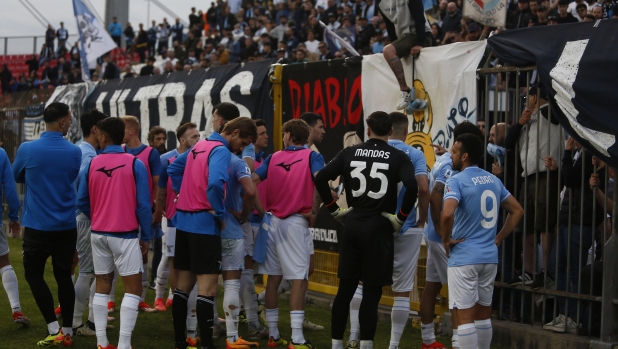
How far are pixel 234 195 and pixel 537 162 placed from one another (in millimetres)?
2873

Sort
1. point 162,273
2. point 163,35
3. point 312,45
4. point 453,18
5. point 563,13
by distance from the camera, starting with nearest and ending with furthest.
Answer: point 162,273
point 563,13
point 453,18
point 312,45
point 163,35

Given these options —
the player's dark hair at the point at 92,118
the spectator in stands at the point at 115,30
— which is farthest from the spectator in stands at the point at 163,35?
the player's dark hair at the point at 92,118

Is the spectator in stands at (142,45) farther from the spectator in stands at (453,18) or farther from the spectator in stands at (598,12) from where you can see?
the spectator in stands at (598,12)

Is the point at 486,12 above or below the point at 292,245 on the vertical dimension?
above

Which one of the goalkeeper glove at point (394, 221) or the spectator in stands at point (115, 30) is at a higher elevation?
the spectator in stands at point (115, 30)

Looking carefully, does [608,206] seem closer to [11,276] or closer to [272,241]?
[272,241]

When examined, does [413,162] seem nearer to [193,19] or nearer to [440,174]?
[440,174]

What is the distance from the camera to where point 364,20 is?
722 inches

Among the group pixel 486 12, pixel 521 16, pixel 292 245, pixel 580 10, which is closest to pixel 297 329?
pixel 292 245

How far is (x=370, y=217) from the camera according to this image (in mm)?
6754

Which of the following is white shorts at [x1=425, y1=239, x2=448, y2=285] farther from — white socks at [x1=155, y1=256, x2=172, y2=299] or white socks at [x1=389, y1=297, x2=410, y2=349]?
white socks at [x1=155, y1=256, x2=172, y2=299]

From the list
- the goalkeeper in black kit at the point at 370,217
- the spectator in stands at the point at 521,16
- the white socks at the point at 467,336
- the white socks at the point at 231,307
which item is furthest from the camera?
the spectator in stands at the point at 521,16

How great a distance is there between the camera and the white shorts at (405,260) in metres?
7.32

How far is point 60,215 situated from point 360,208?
2789 millimetres
